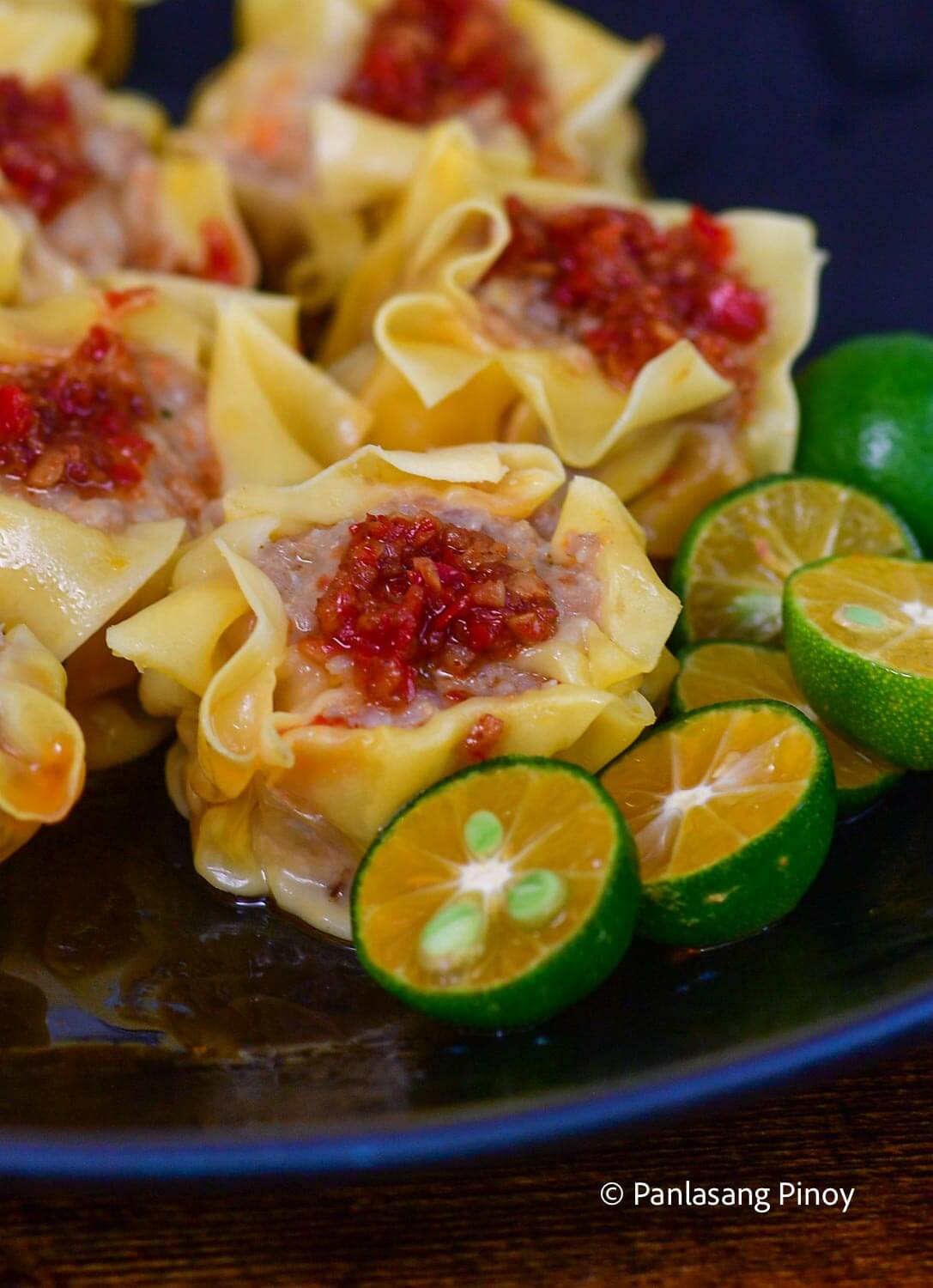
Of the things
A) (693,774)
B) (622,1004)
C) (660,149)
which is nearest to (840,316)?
(660,149)

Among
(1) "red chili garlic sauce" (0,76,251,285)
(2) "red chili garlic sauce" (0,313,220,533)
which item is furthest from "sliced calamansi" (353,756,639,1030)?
(1) "red chili garlic sauce" (0,76,251,285)

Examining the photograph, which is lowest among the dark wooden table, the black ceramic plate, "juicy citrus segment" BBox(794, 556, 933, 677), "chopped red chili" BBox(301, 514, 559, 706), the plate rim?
the dark wooden table

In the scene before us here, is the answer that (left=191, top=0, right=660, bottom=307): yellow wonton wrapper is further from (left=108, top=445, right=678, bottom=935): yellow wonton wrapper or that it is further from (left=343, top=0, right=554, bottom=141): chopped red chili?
(left=108, top=445, right=678, bottom=935): yellow wonton wrapper

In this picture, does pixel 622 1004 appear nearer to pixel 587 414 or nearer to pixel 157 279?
pixel 587 414

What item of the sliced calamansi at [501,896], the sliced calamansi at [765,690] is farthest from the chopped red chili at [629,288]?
the sliced calamansi at [501,896]

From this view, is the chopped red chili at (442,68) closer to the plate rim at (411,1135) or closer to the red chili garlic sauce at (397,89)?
the red chili garlic sauce at (397,89)
